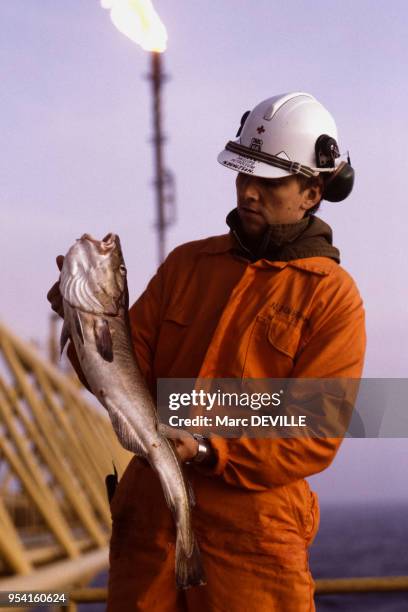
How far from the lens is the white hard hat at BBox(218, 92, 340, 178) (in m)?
3.28

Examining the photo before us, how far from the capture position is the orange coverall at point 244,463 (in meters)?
2.93

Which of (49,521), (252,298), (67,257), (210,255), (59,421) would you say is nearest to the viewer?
(67,257)

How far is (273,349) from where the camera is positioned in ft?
10.1

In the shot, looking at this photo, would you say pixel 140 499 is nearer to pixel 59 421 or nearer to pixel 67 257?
pixel 67 257

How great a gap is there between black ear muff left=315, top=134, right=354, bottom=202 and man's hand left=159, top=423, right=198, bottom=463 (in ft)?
3.40

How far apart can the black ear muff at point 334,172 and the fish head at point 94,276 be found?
90 centimetres

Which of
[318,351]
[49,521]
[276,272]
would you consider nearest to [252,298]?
[276,272]

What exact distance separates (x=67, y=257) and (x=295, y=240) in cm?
84

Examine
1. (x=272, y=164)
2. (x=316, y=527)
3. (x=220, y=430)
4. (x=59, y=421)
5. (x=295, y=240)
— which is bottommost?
(x=59, y=421)

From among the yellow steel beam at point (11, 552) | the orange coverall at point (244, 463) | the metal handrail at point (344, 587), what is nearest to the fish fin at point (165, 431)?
the orange coverall at point (244, 463)

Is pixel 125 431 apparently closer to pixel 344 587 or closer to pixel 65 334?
pixel 65 334

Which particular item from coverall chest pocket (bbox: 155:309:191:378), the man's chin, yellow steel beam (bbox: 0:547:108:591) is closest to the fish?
coverall chest pocket (bbox: 155:309:191:378)

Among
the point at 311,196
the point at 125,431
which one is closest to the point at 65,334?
the point at 125,431

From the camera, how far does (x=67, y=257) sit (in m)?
2.73
